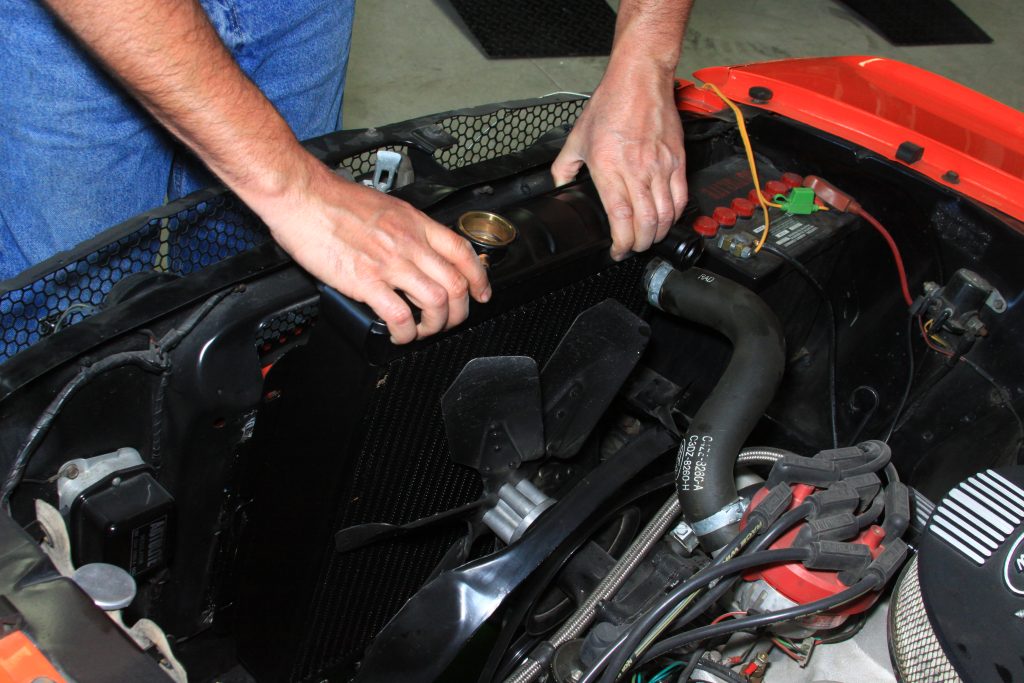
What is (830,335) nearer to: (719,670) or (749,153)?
(749,153)

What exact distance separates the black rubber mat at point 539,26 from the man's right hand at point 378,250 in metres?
2.56

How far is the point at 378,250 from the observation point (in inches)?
31.5

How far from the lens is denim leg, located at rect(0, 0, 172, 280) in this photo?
118 cm

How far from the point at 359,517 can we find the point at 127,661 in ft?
0.87

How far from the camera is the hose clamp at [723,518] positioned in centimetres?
83

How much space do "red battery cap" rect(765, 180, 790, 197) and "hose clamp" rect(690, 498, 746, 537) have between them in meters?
0.53

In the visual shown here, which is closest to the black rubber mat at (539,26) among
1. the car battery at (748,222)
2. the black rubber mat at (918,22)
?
the black rubber mat at (918,22)

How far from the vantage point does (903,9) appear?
4.17 m

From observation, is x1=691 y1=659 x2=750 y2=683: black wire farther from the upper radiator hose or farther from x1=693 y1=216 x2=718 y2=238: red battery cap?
x1=693 y1=216 x2=718 y2=238: red battery cap

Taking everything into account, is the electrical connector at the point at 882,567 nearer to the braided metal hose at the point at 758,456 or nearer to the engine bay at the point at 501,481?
the engine bay at the point at 501,481

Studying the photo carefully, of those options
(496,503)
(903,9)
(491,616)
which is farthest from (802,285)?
(903,9)

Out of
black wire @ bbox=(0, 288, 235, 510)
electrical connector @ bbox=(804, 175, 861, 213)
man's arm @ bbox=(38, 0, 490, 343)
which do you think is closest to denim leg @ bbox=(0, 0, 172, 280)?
man's arm @ bbox=(38, 0, 490, 343)

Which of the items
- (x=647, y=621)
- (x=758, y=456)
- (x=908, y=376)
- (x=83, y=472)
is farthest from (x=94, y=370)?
(x=908, y=376)

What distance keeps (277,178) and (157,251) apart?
8.8 inches
